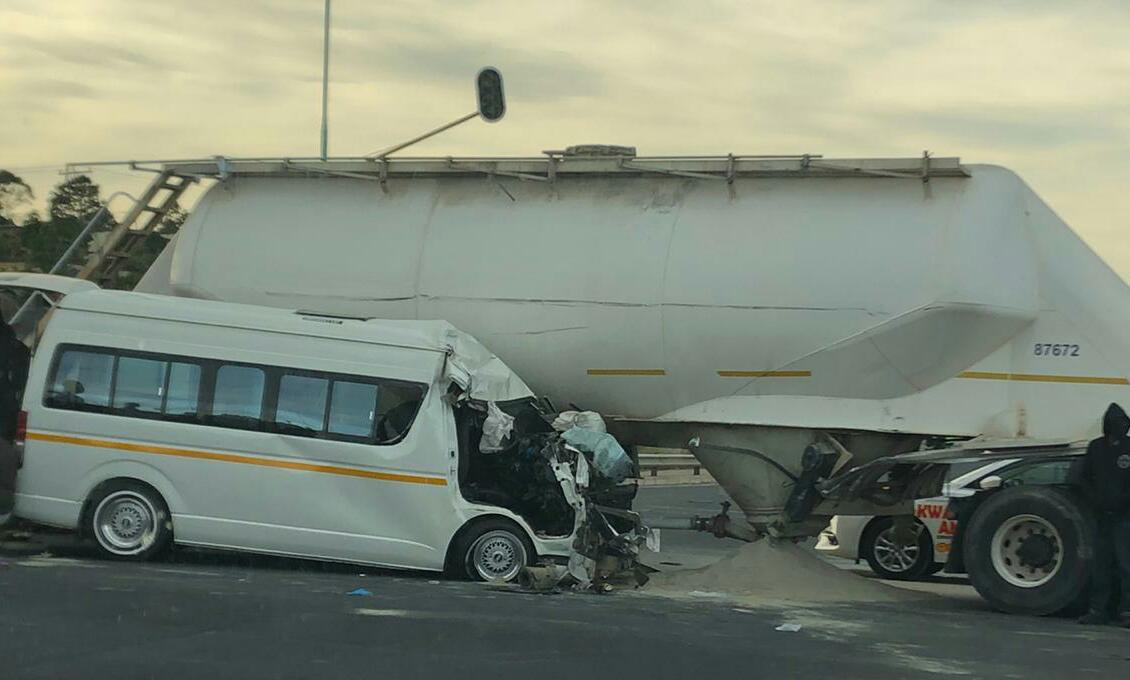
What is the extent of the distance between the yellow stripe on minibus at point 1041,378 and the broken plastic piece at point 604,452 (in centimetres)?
312

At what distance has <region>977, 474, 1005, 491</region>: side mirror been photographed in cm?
1188

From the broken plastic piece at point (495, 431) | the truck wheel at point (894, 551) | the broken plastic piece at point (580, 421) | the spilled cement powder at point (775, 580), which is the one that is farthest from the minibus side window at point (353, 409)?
the truck wheel at point (894, 551)

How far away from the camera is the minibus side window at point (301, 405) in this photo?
12.5m

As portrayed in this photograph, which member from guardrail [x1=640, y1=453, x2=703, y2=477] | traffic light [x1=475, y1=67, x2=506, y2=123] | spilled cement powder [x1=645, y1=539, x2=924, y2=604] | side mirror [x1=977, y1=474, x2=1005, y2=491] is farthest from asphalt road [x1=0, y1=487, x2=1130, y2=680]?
guardrail [x1=640, y1=453, x2=703, y2=477]

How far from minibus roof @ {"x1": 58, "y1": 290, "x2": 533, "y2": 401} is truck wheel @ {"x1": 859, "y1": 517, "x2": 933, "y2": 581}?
4378 mm

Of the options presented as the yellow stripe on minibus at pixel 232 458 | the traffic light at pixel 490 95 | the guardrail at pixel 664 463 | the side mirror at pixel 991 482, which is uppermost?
the traffic light at pixel 490 95

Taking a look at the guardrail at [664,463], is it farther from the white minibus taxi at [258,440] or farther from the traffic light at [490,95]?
the white minibus taxi at [258,440]

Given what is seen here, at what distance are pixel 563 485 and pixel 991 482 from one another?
367cm

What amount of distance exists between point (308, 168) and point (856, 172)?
5.77m

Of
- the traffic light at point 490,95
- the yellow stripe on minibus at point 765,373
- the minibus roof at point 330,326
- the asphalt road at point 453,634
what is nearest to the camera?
the asphalt road at point 453,634

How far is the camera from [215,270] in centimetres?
1483

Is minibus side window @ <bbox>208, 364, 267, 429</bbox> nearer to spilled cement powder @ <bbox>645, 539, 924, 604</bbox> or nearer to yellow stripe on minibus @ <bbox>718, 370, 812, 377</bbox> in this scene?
spilled cement powder @ <bbox>645, 539, 924, 604</bbox>

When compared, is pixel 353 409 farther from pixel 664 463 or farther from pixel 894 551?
pixel 664 463

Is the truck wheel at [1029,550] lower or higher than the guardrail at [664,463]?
lower
